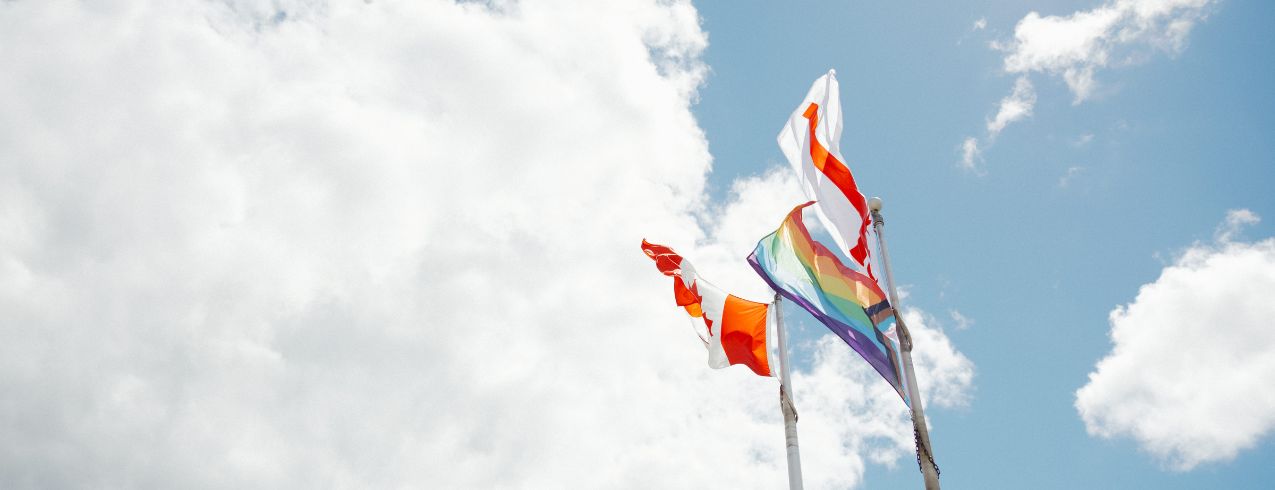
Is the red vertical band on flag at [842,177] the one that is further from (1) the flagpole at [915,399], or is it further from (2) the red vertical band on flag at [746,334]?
(2) the red vertical band on flag at [746,334]

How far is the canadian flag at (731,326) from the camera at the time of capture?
2136cm

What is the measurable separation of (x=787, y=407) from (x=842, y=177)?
5883 millimetres

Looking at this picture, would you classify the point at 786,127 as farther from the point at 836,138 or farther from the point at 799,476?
the point at 799,476

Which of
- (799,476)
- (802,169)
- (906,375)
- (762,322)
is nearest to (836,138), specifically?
(802,169)

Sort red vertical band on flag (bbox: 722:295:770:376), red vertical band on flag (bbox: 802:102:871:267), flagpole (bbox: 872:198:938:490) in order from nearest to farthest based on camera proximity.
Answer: flagpole (bbox: 872:198:938:490) < red vertical band on flag (bbox: 802:102:871:267) < red vertical band on flag (bbox: 722:295:770:376)

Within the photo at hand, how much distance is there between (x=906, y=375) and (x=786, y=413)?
10.4ft

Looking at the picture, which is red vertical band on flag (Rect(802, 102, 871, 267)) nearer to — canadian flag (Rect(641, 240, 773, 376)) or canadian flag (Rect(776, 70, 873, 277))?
canadian flag (Rect(776, 70, 873, 277))

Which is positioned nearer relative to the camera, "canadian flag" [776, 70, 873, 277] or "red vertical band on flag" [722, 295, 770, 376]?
"canadian flag" [776, 70, 873, 277]

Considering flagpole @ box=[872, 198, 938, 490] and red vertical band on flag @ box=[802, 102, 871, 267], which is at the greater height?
red vertical band on flag @ box=[802, 102, 871, 267]

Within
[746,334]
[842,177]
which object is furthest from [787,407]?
[842,177]

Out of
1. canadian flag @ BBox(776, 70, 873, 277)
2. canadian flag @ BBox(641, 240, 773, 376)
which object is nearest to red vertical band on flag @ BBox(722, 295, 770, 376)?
canadian flag @ BBox(641, 240, 773, 376)

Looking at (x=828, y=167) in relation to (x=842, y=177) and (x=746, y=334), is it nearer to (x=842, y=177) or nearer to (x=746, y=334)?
(x=842, y=177)

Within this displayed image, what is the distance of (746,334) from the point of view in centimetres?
2161

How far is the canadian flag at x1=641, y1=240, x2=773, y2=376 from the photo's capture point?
841 inches
